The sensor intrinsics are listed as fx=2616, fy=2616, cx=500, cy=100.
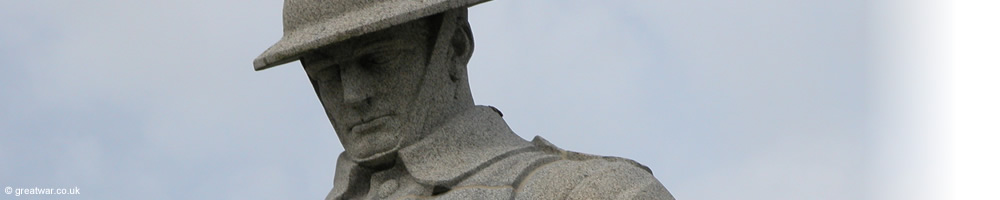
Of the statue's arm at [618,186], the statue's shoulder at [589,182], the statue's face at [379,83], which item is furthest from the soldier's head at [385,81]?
the statue's arm at [618,186]

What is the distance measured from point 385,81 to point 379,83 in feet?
0.12

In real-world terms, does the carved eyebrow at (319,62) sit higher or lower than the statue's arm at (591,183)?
higher

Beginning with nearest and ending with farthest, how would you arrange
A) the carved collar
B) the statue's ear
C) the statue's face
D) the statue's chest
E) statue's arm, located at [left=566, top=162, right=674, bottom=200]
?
statue's arm, located at [left=566, top=162, right=674, bottom=200], the statue's chest, the carved collar, the statue's face, the statue's ear

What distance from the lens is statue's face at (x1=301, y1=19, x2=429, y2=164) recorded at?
15.3 m

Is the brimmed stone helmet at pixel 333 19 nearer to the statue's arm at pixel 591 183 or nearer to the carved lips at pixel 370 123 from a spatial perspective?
the carved lips at pixel 370 123

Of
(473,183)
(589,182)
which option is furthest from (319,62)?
(589,182)

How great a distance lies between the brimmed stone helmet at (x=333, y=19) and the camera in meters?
15.1

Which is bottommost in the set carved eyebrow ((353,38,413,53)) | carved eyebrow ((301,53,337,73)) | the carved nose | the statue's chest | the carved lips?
the statue's chest

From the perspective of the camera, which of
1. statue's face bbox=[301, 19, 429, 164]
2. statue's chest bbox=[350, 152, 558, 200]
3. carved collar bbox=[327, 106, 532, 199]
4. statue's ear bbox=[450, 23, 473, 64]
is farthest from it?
statue's ear bbox=[450, 23, 473, 64]

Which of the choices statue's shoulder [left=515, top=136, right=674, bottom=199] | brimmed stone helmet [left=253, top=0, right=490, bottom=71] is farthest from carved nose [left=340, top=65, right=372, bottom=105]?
statue's shoulder [left=515, top=136, right=674, bottom=199]

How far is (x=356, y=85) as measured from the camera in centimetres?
1537

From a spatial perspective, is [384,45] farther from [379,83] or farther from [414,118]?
[414,118]

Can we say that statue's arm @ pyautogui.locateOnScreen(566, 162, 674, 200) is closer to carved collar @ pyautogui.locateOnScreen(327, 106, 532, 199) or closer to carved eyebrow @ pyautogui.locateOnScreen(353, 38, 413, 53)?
carved collar @ pyautogui.locateOnScreen(327, 106, 532, 199)

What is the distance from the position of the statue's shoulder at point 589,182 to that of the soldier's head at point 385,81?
0.80 m
